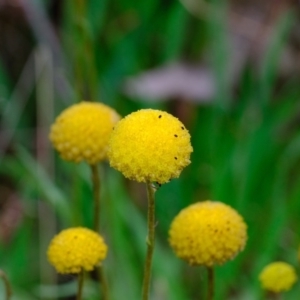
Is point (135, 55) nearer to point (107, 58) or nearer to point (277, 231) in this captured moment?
point (107, 58)

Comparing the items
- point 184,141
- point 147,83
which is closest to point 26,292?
point 147,83

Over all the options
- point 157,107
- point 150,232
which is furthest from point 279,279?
point 157,107

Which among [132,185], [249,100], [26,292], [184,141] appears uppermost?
[249,100]

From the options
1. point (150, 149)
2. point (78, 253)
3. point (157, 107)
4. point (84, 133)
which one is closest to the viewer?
point (150, 149)

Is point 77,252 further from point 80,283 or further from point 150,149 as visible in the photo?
point 150,149

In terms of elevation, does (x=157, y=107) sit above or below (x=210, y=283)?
above

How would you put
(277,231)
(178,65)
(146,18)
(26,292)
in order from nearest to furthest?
(277,231)
(26,292)
(146,18)
(178,65)

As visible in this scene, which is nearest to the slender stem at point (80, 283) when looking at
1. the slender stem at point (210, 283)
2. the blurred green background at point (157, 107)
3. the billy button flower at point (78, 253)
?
the billy button flower at point (78, 253)

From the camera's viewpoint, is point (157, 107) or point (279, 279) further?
point (157, 107)
